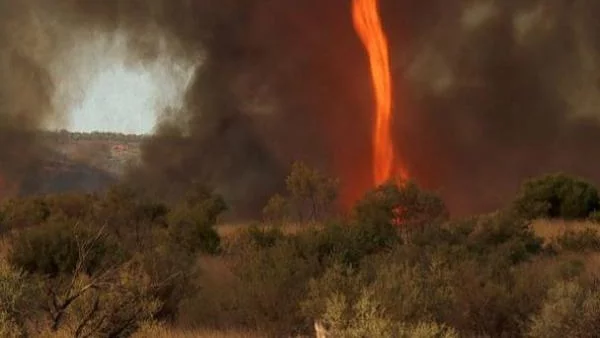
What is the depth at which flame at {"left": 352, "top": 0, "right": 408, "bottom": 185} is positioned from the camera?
115 ft

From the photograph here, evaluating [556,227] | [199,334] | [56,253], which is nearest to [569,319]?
[199,334]

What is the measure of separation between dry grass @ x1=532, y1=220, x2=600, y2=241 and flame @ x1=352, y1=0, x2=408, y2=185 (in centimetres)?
1010

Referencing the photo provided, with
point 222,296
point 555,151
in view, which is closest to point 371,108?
point 555,151

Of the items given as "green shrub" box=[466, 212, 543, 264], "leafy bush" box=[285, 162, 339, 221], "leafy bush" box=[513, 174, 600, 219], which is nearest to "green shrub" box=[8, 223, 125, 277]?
"green shrub" box=[466, 212, 543, 264]

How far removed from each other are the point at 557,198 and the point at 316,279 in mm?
18557

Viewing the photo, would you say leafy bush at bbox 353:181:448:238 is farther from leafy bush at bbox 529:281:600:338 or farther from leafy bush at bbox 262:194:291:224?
leafy bush at bbox 529:281:600:338

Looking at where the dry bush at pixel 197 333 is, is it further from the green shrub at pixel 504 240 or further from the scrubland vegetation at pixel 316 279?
the green shrub at pixel 504 240

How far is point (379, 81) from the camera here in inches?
1479

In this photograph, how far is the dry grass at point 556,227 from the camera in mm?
21688

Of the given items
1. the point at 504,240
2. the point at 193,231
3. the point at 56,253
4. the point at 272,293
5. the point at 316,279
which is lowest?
the point at 272,293

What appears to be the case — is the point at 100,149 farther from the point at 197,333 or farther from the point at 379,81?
the point at 197,333

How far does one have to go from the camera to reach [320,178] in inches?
1253

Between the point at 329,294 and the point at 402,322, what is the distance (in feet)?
5.38

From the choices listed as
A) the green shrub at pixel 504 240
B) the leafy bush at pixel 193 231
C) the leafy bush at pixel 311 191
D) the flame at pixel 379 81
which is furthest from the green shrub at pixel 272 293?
the flame at pixel 379 81
